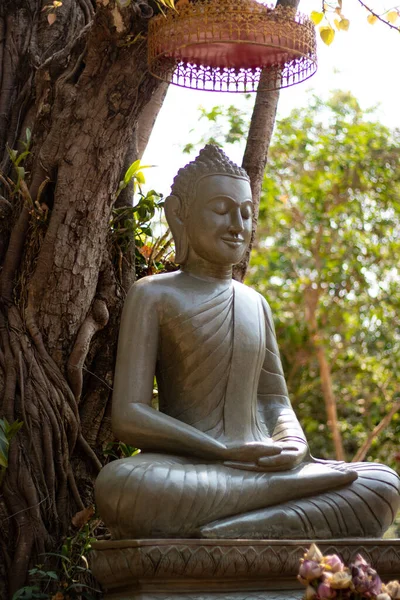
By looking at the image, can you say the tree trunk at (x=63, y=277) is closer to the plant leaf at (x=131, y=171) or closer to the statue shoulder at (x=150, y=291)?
the plant leaf at (x=131, y=171)

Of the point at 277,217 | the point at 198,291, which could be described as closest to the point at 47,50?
the point at 198,291

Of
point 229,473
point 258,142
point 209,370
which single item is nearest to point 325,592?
point 229,473

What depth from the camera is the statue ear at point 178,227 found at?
5172mm

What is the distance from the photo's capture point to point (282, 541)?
4.32m

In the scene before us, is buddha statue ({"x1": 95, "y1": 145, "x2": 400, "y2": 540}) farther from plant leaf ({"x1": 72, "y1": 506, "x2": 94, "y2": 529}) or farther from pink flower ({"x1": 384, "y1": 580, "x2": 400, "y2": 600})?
pink flower ({"x1": 384, "y1": 580, "x2": 400, "y2": 600})

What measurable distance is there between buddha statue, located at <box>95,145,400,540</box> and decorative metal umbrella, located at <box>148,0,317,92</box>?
22.4 inches

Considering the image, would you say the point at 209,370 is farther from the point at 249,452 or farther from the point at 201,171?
the point at 201,171

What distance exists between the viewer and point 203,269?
5148 millimetres

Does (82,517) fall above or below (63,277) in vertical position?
below

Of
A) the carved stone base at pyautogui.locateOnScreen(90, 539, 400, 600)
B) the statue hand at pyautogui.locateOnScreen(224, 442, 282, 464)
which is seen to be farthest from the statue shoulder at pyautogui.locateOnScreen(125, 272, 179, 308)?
the carved stone base at pyautogui.locateOnScreen(90, 539, 400, 600)

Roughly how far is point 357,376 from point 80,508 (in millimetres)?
7689

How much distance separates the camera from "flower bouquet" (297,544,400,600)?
3307 millimetres

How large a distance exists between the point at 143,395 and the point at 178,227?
3.04 feet

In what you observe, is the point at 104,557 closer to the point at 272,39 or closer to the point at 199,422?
the point at 199,422
